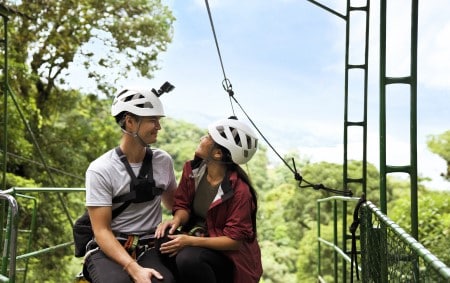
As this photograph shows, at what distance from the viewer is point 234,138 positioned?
2.44 metres

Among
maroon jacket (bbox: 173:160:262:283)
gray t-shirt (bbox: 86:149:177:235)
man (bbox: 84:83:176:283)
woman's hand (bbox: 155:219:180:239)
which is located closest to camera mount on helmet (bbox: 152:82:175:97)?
man (bbox: 84:83:176:283)

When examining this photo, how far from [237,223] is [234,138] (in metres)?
0.30

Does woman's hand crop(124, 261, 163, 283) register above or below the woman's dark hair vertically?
below

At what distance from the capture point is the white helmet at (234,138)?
95.4 inches

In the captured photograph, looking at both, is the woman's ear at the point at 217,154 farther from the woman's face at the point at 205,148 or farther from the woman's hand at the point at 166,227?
the woman's hand at the point at 166,227

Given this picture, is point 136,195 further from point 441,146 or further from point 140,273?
point 441,146

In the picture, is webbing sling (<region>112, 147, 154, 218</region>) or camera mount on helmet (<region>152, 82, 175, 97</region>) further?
camera mount on helmet (<region>152, 82, 175, 97</region>)

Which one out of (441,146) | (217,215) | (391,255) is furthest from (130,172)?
(441,146)

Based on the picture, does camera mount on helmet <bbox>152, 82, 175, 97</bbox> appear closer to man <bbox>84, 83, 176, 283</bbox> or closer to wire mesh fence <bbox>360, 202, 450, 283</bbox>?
man <bbox>84, 83, 176, 283</bbox>

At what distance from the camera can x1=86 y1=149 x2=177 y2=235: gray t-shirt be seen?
7.66 feet

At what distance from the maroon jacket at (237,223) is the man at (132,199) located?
0.13 meters

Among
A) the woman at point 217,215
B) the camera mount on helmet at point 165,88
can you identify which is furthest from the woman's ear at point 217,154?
the camera mount on helmet at point 165,88

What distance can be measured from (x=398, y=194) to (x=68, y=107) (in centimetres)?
1177

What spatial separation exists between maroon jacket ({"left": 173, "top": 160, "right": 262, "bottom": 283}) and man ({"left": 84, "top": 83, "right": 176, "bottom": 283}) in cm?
13
